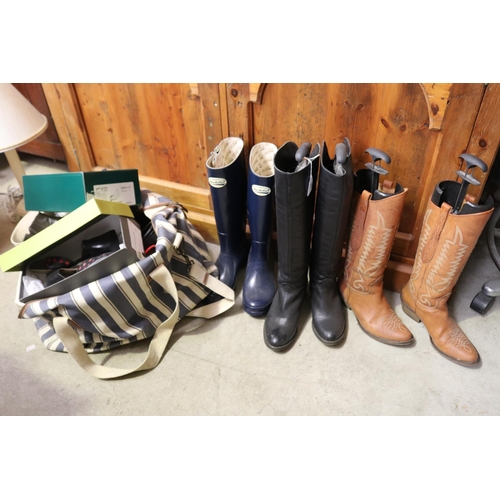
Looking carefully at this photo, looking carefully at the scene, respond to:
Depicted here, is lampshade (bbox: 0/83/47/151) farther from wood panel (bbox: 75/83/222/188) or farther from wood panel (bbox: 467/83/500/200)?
wood panel (bbox: 467/83/500/200)

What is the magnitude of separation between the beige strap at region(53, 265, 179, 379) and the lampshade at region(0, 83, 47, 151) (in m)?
0.71

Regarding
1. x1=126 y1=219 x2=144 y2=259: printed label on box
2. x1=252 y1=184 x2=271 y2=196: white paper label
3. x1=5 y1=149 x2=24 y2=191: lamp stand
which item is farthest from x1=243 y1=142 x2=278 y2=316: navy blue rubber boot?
x1=5 y1=149 x2=24 y2=191: lamp stand

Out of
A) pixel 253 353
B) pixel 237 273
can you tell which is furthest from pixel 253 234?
pixel 253 353

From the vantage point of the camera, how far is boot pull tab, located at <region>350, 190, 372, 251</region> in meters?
1.15

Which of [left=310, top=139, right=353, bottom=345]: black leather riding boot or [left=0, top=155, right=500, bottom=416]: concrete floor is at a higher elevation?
[left=310, top=139, right=353, bottom=345]: black leather riding boot

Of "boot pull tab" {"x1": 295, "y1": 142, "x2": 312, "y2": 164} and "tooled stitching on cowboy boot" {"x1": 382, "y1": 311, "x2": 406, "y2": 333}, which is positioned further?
"tooled stitching on cowboy boot" {"x1": 382, "y1": 311, "x2": 406, "y2": 333}

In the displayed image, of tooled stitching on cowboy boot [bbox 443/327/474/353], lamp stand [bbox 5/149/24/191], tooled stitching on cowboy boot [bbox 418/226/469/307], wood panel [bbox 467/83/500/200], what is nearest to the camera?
wood panel [bbox 467/83/500/200]

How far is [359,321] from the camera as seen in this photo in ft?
4.28

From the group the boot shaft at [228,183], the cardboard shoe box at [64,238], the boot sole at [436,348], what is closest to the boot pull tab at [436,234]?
the boot sole at [436,348]

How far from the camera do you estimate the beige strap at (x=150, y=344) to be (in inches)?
43.6

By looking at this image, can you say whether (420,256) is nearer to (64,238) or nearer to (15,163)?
(64,238)

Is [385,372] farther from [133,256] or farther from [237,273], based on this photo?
[133,256]

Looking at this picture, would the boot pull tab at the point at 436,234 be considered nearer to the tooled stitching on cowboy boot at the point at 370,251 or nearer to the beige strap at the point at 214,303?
the tooled stitching on cowboy boot at the point at 370,251

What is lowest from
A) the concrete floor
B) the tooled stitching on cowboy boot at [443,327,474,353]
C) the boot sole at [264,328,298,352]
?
the concrete floor
